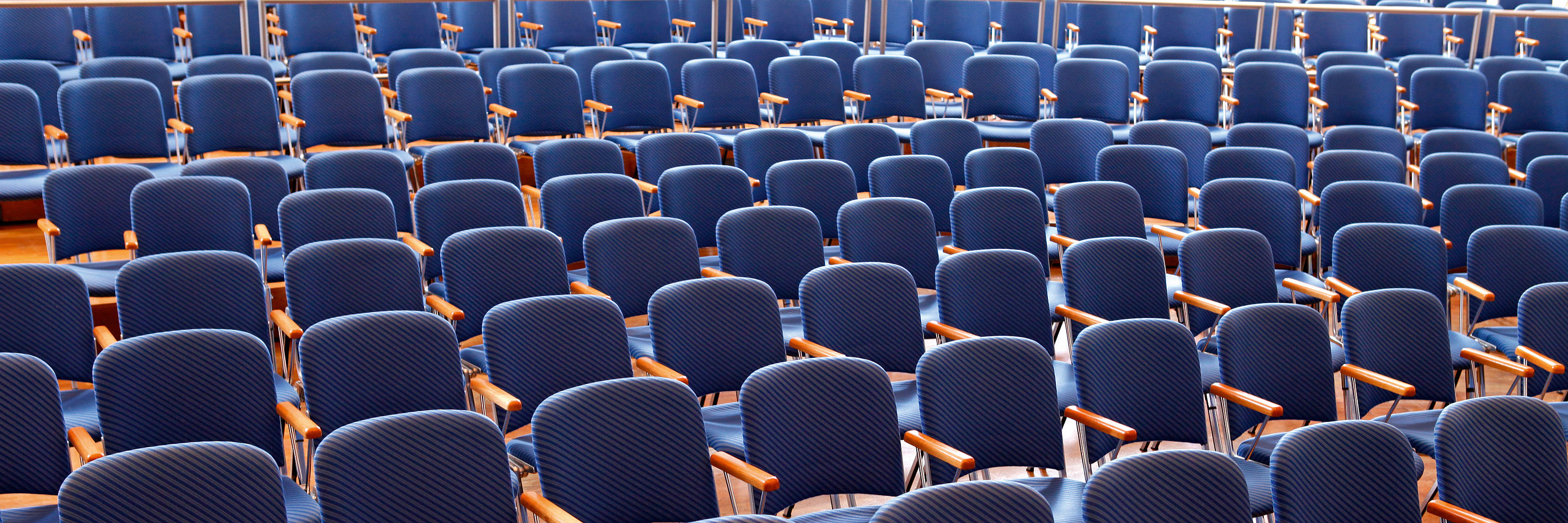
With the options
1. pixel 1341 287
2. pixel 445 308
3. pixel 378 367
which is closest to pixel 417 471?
pixel 378 367

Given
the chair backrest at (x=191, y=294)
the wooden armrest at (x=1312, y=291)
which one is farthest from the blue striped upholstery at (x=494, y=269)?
the wooden armrest at (x=1312, y=291)

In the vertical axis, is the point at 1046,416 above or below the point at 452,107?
below

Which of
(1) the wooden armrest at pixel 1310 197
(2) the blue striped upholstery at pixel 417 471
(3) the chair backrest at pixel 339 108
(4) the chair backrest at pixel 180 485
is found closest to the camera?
(4) the chair backrest at pixel 180 485

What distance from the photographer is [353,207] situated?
3545 mm

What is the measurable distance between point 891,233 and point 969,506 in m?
1.76

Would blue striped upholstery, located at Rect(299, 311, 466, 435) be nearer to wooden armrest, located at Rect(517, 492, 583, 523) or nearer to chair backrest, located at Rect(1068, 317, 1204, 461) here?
→ wooden armrest, located at Rect(517, 492, 583, 523)

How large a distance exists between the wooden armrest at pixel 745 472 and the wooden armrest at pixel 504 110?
273cm

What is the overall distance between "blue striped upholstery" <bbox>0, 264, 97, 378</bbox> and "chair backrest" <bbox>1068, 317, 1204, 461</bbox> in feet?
7.17

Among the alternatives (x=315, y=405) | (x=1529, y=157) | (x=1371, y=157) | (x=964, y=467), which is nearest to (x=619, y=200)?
(x=315, y=405)

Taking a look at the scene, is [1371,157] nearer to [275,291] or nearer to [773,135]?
[773,135]

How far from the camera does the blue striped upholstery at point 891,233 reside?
371 centimetres

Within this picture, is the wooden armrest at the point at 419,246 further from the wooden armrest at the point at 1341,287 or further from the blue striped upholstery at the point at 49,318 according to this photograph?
the wooden armrest at the point at 1341,287

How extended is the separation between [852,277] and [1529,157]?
129 inches

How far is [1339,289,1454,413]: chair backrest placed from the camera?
3.12 meters
